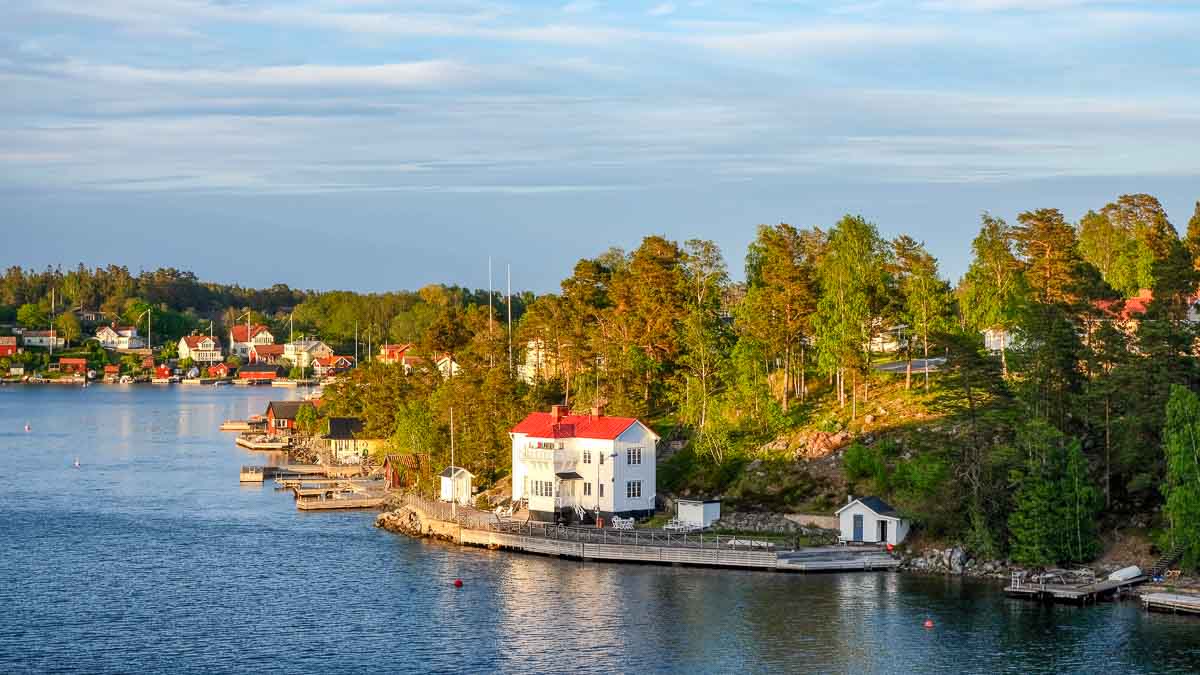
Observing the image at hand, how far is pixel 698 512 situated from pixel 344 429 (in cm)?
4917

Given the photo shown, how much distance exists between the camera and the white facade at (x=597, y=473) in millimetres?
73500

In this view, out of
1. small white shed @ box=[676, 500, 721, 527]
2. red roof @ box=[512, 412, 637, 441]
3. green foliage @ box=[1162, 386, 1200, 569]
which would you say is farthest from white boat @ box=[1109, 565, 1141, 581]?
red roof @ box=[512, 412, 637, 441]

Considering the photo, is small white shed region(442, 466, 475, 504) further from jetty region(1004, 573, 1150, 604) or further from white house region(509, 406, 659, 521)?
jetty region(1004, 573, 1150, 604)

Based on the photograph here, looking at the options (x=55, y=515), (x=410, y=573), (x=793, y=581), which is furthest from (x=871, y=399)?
(x=55, y=515)

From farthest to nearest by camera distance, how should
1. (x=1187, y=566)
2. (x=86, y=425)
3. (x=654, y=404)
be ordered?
(x=86, y=425)
(x=654, y=404)
(x=1187, y=566)

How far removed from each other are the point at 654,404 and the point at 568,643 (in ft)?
134

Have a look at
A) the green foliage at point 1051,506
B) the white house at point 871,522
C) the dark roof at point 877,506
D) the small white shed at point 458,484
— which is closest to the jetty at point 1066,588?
the green foliage at point 1051,506

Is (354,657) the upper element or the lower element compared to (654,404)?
lower

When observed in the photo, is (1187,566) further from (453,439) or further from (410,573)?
(453,439)

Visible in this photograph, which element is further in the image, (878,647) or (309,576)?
(309,576)

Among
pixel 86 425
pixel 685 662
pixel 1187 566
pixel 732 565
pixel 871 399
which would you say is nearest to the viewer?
pixel 685 662

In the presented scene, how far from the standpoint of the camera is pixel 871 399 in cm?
8175

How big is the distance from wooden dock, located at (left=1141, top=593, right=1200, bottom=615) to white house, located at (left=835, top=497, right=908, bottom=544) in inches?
485

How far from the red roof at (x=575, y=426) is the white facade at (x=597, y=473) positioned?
27 centimetres
